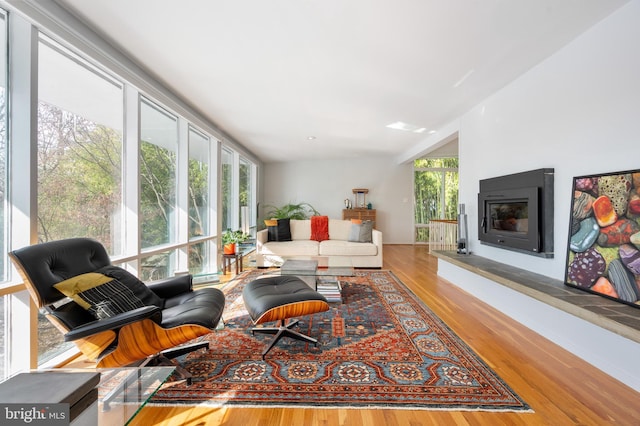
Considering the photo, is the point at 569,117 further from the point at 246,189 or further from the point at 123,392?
the point at 246,189

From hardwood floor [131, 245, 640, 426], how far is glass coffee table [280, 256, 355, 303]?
47.9 inches

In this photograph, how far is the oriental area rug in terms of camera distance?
154 cm

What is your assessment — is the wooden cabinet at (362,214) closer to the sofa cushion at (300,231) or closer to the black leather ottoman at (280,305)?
the sofa cushion at (300,231)

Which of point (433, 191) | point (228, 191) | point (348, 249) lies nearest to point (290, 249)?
point (348, 249)

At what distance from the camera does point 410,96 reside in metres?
3.45

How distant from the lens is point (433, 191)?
769 cm

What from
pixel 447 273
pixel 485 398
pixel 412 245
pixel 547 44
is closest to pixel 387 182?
pixel 412 245

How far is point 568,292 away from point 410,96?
2556 millimetres

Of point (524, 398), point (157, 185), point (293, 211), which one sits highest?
point (157, 185)

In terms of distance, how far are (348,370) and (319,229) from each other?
3.63 meters

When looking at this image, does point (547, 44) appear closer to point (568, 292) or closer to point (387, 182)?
point (568, 292)

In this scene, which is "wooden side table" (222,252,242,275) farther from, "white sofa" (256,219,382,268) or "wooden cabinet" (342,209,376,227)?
"wooden cabinet" (342,209,376,227)

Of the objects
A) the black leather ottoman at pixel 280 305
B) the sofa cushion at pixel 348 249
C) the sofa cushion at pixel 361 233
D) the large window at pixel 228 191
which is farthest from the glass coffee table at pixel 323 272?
the large window at pixel 228 191

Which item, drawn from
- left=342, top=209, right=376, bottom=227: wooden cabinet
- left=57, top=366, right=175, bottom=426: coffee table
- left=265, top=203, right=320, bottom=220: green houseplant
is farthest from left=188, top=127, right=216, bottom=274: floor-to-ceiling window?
left=342, top=209, right=376, bottom=227: wooden cabinet
